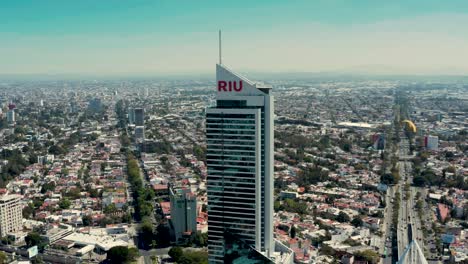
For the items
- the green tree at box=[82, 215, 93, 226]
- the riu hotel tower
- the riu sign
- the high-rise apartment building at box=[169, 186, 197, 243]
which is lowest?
the green tree at box=[82, 215, 93, 226]

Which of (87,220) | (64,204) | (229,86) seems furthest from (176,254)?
(64,204)

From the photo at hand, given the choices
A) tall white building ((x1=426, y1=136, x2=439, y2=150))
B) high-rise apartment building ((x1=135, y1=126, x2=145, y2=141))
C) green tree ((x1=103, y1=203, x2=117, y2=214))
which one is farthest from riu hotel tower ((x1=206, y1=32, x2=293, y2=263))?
high-rise apartment building ((x1=135, y1=126, x2=145, y2=141))

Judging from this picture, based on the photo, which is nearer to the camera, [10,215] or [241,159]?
[241,159]

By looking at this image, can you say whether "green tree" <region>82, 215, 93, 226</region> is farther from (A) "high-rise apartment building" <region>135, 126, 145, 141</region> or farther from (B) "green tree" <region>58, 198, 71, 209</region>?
(A) "high-rise apartment building" <region>135, 126, 145, 141</region>

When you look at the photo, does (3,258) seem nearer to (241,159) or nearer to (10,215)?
(10,215)

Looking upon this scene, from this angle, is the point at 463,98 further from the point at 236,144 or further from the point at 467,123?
the point at 236,144

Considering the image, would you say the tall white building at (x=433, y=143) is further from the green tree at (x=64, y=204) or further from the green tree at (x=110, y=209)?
the green tree at (x=64, y=204)
